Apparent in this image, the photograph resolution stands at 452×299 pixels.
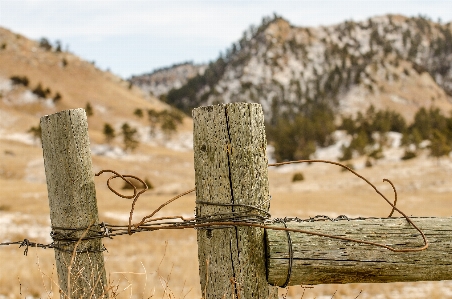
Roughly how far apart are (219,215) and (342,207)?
844 inches

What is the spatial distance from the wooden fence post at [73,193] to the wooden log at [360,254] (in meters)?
0.91

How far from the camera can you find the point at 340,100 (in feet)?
340

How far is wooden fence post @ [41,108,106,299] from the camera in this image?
6.59 ft

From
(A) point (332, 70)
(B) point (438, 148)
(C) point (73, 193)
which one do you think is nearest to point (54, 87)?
(B) point (438, 148)

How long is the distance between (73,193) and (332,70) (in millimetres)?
116158

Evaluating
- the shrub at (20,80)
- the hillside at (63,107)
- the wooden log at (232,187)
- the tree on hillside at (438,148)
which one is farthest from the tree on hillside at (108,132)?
the wooden log at (232,187)

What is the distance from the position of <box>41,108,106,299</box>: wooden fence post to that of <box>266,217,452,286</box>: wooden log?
2.98 ft

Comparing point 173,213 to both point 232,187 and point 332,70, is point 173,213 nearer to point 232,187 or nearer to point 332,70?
point 232,187

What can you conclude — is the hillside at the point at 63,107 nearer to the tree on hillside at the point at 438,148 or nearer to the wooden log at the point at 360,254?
the tree on hillside at the point at 438,148

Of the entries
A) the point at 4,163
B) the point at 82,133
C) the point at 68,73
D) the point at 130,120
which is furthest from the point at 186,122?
the point at 82,133

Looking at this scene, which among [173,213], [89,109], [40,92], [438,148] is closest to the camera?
[173,213]

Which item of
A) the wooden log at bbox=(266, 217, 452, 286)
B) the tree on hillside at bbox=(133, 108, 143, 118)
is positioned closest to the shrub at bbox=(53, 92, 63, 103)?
the tree on hillside at bbox=(133, 108, 143, 118)

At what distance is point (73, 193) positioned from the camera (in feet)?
6.62

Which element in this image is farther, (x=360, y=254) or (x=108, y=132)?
(x=108, y=132)
